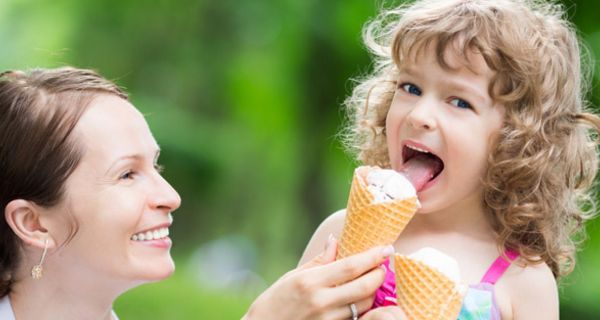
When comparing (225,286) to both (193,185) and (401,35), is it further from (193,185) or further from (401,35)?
(401,35)

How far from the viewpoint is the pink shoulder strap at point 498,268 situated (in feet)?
5.57

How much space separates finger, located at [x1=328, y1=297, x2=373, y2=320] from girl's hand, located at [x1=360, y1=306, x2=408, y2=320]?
0.13ft

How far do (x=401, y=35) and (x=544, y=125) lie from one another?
0.34 meters

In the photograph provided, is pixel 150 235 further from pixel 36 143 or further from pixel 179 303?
pixel 179 303

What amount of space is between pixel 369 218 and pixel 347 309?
0.17 m

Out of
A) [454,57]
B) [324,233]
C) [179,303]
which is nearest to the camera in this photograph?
[454,57]

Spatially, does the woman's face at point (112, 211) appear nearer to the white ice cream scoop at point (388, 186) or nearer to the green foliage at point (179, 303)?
the white ice cream scoop at point (388, 186)

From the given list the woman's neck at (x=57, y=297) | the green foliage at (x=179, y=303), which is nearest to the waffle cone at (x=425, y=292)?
the woman's neck at (x=57, y=297)

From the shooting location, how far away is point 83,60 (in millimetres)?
7047

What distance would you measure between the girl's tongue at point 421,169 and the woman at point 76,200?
0.68ft

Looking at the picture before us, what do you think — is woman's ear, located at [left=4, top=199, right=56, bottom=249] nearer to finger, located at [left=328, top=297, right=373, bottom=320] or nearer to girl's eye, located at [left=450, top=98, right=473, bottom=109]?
finger, located at [left=328, top=297, right=373, bottom=320]

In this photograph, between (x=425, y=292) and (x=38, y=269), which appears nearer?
(x=425, y=292)

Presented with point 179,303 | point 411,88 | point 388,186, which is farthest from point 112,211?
point 179,303

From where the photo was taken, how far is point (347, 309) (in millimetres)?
1520
